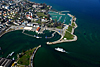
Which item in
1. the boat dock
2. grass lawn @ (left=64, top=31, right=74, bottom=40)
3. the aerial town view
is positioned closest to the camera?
the boat dock

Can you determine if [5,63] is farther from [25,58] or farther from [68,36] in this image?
[68,36]

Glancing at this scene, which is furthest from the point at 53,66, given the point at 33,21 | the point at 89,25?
the point at 89,25

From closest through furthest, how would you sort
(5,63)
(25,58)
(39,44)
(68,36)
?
(5,63) < (25,58) < (39,44) < (68,36)

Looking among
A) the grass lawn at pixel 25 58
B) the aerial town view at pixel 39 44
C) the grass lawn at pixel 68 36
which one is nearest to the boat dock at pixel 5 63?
the aerial town view at pixel 39 44

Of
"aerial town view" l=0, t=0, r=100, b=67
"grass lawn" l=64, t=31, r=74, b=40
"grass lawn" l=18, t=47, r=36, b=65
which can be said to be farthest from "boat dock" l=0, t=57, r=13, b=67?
"grass lawn" l=64, t=31, r=74, b=40

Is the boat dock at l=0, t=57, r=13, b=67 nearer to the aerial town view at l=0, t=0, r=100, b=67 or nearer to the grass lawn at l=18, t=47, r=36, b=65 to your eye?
the aerial town view at l=0, t=0, r=100, b=67

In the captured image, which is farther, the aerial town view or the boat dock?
the aerial town view

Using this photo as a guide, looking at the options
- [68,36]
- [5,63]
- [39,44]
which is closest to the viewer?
[5,63]

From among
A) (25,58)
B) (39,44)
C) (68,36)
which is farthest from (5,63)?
(68,36)

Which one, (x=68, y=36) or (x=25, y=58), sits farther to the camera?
(x=68, y=36)

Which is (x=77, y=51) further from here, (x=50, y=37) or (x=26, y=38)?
(x=26, y=38)

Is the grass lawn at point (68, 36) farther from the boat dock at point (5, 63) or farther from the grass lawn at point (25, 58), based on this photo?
the boat dock at point (5, 63)
